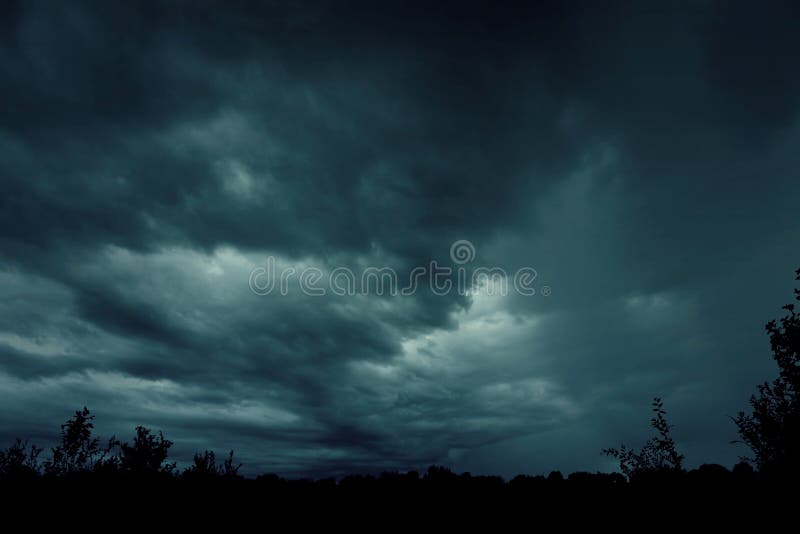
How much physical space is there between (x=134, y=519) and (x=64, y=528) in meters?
0.98

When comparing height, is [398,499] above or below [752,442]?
below

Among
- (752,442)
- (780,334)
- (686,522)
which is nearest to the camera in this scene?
(686,522)

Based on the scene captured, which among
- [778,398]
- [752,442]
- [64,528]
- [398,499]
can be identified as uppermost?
[778,398]

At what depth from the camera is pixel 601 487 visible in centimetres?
620

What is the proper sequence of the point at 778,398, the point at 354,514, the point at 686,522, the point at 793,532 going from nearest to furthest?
the point at 793,532 → the point at 686,522 → the point at 354,514 → the point at 778,398

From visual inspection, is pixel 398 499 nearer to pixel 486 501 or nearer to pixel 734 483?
pixel 486 501

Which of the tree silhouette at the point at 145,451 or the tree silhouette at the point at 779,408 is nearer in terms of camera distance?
the tree silhouette at the point at 779,408

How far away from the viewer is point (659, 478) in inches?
241

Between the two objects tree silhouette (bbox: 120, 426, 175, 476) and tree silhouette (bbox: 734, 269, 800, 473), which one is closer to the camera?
tree silhouette (bbox: 734, 269, 800, 473)

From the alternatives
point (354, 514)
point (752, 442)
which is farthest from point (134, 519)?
point (752, 442)

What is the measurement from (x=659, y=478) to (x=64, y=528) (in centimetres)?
932

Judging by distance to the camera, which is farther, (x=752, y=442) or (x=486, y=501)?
(x=752, y=442)

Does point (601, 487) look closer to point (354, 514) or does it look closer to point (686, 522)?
point (686, 522)

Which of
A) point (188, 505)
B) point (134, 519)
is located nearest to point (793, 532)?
point (188, 505)
